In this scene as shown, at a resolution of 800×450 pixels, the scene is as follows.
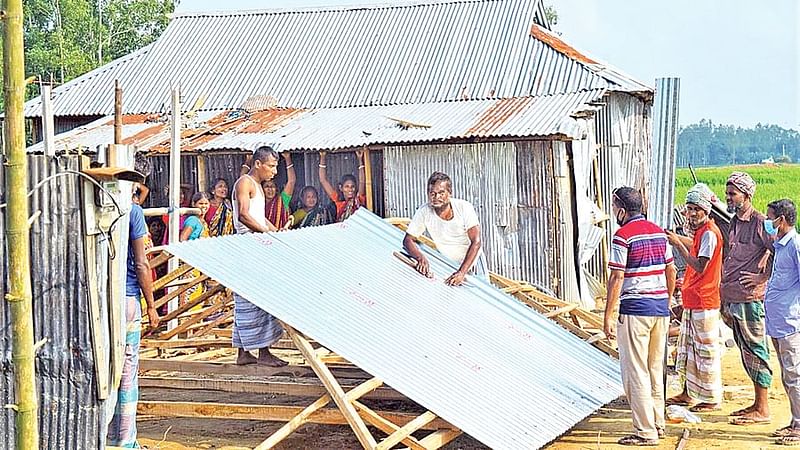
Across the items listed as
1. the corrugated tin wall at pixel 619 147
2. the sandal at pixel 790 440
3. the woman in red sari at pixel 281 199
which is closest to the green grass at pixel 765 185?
the corrugated tin wall at pixel 619 147

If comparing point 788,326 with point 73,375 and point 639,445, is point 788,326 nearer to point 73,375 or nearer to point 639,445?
point 639,445

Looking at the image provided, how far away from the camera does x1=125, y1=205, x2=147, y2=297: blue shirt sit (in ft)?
17.4

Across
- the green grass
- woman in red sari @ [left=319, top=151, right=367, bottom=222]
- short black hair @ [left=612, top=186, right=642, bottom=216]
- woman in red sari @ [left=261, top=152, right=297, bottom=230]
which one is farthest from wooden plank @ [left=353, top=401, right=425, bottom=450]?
the green grass

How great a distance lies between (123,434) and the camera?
17.7 feet

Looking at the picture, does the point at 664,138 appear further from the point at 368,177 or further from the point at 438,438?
the point at 368,177

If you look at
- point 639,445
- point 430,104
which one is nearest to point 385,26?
point 430,104

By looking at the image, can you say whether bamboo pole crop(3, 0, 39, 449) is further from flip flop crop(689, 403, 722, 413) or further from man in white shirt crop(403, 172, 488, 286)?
flip flop crop(689, 403, 722, 413)

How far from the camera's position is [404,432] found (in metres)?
5.32

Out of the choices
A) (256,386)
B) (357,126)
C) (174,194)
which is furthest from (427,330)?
(357,126)

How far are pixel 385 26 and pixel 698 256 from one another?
37.1 ft

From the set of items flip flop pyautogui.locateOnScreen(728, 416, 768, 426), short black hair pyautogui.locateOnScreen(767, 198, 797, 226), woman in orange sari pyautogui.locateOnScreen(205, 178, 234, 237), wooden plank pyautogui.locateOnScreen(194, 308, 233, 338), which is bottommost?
flip flop pyautogui.locateOnScreen(728, 416, 768, 426)

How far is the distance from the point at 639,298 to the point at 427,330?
1.43 metres

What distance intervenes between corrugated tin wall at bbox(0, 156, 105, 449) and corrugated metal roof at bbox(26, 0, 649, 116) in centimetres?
1119

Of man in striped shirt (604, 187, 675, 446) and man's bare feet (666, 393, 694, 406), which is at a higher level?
man in striped shirt (604, 187, 675, 446)
